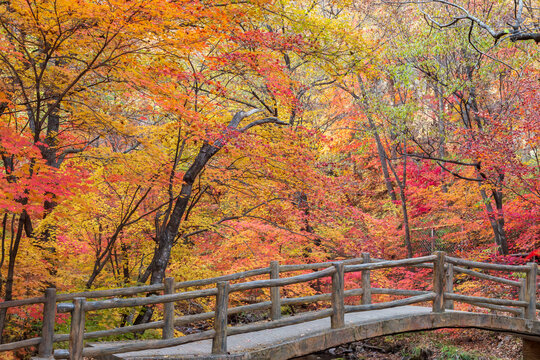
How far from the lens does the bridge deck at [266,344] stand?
17.1ft

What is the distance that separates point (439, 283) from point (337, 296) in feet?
7.40

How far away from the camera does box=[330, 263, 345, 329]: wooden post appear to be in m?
6.32

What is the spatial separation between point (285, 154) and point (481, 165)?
6083 mm

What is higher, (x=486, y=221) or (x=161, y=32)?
(x=161, y=32)

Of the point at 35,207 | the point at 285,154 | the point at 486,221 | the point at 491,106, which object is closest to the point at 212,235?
the point at 285,154

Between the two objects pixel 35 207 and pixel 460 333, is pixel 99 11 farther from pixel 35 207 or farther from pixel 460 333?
pixel 460 333

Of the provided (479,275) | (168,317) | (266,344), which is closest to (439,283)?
(479,275)

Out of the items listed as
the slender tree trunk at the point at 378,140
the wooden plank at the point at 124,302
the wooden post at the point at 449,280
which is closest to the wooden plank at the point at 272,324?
the wooden plank at the point at 124,302

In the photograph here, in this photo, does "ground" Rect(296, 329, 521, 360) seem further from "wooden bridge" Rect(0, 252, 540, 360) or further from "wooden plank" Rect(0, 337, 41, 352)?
"wooden plank" Rect(0, 337, 41, 352)

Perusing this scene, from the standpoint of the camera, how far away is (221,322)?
5.36m

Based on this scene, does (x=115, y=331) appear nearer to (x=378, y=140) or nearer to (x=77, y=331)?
(x=77, y=331)

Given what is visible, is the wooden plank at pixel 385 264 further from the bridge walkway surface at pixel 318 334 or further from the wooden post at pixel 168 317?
the wooden post at pixel 168 317

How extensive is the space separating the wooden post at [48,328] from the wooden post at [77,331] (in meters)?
0.75

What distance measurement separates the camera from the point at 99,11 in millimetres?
5383
